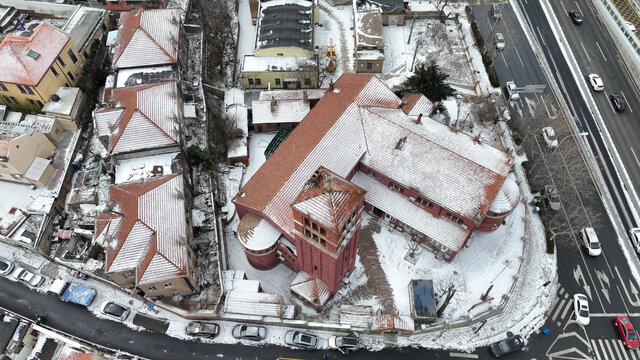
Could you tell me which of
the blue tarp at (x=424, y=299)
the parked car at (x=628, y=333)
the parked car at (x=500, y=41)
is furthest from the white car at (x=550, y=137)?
the blue tarp at (x=424, y=299)

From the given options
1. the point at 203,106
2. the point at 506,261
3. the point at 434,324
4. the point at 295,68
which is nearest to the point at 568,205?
the point at 506,261

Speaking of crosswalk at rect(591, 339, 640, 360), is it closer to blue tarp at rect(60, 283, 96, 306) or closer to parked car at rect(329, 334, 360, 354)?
parked car at rect(329, 334, 360, 354)

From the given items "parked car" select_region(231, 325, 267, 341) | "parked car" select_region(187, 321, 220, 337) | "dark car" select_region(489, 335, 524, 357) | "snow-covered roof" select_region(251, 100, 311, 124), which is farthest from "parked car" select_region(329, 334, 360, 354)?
"snow-covered roof" select_region(251, 100, 311, 124)

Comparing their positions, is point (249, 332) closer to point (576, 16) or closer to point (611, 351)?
point (611, 351)

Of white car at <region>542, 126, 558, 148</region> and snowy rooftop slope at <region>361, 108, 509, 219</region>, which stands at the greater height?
snowy rooftop slope at <region>361, 108, 509, 219</region>

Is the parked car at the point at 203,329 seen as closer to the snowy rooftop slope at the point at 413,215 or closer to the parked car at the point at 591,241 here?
the snowy rooftop slope at the point at 413,215

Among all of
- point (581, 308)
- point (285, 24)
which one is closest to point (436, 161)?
point (581, 308)
